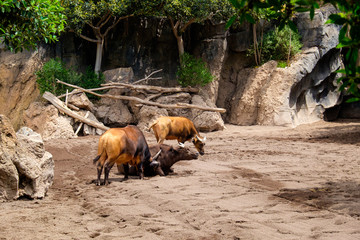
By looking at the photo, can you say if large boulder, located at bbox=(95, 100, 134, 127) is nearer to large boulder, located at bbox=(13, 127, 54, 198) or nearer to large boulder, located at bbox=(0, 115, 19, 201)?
large boulder, located at bbox=(13, 127, 54, 198)

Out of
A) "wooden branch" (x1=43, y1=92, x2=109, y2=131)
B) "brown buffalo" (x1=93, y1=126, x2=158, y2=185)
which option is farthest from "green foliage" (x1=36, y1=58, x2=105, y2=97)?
"brown buffalo" (x1=93, y1=126, x2=158, y2=185)

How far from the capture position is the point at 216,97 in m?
20.9

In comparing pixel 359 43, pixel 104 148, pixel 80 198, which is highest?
pixel 359 43

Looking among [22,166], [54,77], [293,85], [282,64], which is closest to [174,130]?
[54,77]

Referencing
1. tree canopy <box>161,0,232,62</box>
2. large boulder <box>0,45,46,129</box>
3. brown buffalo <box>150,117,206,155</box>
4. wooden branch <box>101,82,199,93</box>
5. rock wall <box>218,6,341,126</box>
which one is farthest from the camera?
rock wall <box>218,6,341,126</box>

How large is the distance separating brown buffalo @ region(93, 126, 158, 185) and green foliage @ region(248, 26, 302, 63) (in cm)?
1317

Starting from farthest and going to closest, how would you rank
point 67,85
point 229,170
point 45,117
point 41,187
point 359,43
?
1. point 67,85
2. point 45,117
3. point 229,170
4. point 41,187
5. point 359,43

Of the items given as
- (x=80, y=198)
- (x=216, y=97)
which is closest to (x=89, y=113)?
(x=216, y=97)

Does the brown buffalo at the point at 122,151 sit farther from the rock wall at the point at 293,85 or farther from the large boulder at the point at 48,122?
the rock wall at the point at 293,85

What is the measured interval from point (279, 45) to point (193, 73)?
14.9 feet

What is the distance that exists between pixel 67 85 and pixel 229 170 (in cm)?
992

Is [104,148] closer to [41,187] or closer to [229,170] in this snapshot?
[41,187]

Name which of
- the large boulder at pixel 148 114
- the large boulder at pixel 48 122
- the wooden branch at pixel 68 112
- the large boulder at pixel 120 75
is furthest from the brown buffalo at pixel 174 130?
the large boulder at pixel 120 75

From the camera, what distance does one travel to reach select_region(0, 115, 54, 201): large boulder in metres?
6.16
